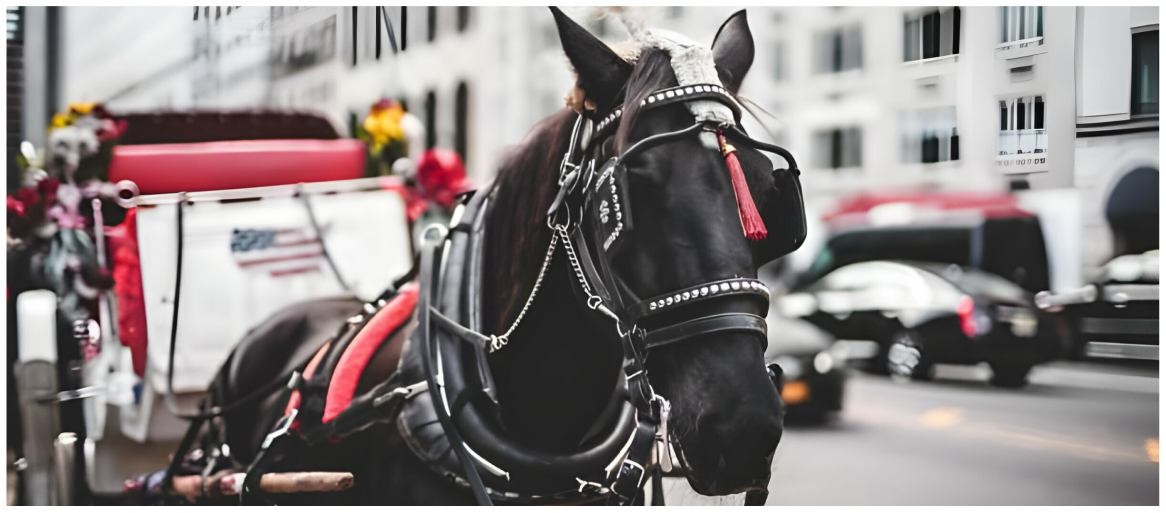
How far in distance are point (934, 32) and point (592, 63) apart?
177 cm

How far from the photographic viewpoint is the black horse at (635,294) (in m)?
1.42

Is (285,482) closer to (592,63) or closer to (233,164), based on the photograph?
(233,164)

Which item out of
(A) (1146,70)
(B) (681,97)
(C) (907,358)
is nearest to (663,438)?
(B) (681,97)

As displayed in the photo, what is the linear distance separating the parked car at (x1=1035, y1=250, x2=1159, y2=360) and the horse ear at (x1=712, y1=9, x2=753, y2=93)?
2.10m

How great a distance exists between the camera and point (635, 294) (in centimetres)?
147

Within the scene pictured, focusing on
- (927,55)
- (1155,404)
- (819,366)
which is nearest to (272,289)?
(927,55)

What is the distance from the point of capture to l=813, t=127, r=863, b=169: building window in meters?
3.81

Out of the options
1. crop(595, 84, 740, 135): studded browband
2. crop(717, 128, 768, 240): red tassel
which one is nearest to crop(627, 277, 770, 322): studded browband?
crop(717, 128, 768, 240): red tassel

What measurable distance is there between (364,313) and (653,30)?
3.68 ft

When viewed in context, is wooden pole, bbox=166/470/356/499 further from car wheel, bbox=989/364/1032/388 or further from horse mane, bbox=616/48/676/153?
car wheel, bbox=989/364/1032/388

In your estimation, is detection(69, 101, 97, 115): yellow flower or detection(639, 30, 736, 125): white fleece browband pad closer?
detection(639, 30, 736, 125): white fleece browband pad

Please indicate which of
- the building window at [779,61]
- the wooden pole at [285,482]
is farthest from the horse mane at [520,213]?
the building window at [779,61]

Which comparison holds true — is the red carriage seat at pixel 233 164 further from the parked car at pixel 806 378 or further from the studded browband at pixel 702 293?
the parked car at pixel 806 378

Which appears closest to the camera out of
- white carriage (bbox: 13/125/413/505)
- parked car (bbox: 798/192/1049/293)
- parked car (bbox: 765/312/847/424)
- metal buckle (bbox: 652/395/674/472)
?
metal buckle (bbox: 652/395/674/472)
